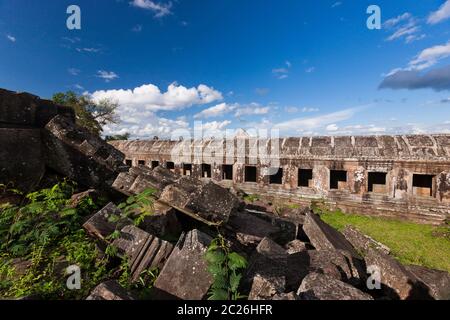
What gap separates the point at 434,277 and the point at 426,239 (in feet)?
18.2

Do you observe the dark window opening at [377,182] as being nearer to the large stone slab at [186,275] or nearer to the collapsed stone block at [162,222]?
the collapsed stone block at [162,222]

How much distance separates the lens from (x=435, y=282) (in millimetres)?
3322

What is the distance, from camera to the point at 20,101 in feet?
14.7

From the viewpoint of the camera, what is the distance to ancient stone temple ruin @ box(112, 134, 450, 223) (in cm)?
890

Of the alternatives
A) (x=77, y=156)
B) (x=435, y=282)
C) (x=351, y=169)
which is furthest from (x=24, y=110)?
(x=351, y=169)

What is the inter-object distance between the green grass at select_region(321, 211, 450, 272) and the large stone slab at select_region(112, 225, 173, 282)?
642 centimetres

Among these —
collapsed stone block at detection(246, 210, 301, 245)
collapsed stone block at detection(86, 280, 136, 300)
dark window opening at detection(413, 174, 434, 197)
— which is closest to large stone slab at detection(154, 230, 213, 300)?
collapsed stone block at detection(86, 280, 136, 300)

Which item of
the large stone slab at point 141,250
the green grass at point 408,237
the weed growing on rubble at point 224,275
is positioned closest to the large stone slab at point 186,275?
the weed growing on rubble at point 224,275

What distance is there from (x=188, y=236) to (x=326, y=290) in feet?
5.60

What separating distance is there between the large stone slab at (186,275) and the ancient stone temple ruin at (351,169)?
363 inches

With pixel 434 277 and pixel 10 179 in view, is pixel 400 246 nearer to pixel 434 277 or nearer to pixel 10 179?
pixel 434 277

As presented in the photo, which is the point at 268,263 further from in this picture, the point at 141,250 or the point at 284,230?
the point at 284,230

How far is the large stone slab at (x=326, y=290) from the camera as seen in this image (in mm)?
2451
